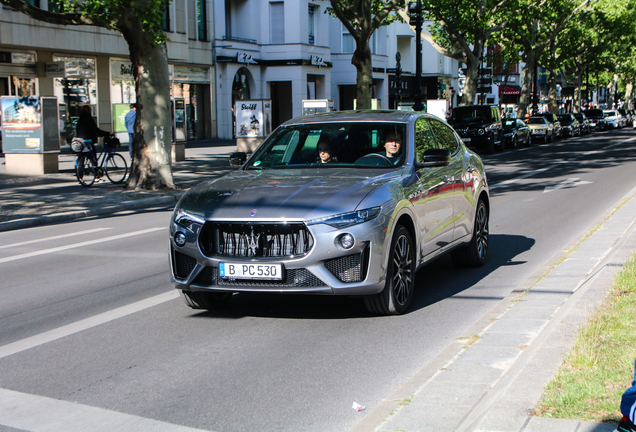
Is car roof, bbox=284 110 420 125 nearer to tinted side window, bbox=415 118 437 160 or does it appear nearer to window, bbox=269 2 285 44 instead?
tinted side window, bbox=415 118 437 160

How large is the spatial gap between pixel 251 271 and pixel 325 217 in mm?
658

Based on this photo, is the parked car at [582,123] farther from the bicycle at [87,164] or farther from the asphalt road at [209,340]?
the asphalt road at [209,340]

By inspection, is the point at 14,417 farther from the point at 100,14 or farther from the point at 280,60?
the point at 280,60

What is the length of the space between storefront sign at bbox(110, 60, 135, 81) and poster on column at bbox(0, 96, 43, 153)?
13.9 m

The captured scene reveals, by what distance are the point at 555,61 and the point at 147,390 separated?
64373 mm

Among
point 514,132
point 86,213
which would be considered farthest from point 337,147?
point 514,132

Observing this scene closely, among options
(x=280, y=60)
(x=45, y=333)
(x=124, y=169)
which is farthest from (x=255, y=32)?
(x=45, y=333)

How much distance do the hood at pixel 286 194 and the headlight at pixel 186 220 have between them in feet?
0.11

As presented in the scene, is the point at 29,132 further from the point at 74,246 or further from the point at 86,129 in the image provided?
the point at 74,246

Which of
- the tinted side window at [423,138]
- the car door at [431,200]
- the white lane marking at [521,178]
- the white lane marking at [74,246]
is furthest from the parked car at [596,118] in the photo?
the car door at [431,200]

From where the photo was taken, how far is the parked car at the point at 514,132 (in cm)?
3703

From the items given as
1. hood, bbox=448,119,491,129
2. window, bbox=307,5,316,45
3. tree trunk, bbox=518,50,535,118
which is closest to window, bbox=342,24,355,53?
window, bbox=307,5,316,45

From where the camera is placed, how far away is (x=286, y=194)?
5914mm

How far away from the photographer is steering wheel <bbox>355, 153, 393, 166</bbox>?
22.5 ft
